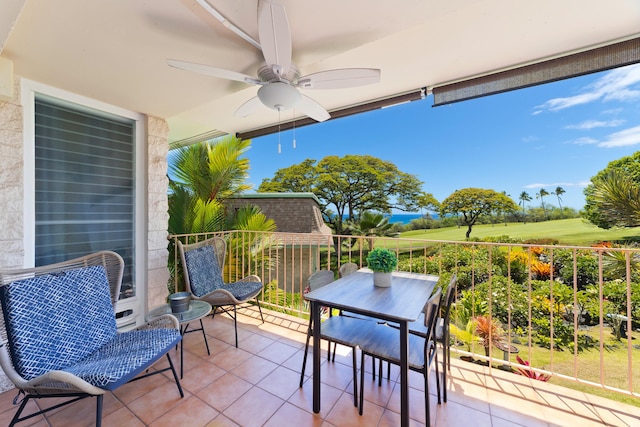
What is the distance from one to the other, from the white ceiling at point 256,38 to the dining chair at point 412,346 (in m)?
1.74

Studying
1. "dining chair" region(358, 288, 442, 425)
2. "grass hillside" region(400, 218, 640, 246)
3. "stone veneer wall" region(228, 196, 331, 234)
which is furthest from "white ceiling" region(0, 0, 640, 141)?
"stone veneer wall" region(228, 196, 331, 234)

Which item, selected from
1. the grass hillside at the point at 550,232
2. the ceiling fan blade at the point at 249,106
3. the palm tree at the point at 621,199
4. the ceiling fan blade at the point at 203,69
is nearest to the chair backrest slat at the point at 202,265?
the ceiling fan blade at the point at 249,106

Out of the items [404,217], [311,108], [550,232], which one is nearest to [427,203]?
[404,217]

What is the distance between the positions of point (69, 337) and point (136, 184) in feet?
5.79

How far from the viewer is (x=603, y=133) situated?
778cm

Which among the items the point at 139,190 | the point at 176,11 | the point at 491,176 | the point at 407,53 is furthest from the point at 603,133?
the point at 139,190

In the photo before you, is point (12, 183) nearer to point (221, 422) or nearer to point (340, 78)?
point (221, 422)

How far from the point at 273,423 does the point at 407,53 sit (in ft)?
10.4

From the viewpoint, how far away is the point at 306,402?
5.94 ft

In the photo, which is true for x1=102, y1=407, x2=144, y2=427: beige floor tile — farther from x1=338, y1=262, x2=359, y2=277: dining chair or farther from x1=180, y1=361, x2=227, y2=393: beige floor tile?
x1=338, y1=262, x2=359, y2=277: dining chair

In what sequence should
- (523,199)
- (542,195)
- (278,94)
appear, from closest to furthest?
(278,94) < (542,195) < (523,199)

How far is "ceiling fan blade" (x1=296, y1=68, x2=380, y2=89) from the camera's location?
5.72ft

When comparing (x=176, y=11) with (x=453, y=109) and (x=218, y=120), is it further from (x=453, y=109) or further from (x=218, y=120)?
(x=453, y=109)

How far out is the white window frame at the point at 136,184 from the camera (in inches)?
84.4
